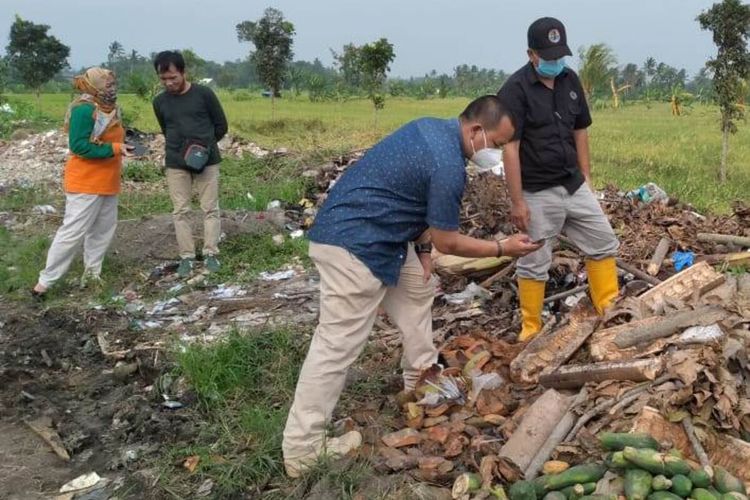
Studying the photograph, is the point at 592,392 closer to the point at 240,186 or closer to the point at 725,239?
the point at 725,239

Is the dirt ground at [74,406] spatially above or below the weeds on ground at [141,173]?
below

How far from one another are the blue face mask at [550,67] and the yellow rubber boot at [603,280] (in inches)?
48.6

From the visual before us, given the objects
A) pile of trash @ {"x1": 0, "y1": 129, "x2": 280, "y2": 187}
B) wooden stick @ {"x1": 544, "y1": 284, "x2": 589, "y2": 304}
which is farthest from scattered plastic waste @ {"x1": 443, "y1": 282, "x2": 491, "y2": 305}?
pile of trash @ {"x1": 0, "y1": 129, "x2": 280, "y2": 187}

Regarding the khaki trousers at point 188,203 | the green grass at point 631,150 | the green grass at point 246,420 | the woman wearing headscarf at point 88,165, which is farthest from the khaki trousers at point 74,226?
the green grass at point 631,150

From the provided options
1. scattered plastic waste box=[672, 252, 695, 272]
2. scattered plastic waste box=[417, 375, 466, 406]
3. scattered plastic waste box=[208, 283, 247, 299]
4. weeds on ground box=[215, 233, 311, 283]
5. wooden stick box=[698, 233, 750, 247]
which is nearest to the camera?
scattered plastic waste box=[417, 375, 466, 406]

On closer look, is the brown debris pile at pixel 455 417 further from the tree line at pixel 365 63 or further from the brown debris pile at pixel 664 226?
the tree line at pixel 365 63

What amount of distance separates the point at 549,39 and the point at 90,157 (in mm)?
3905

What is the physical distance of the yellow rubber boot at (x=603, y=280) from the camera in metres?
4.68

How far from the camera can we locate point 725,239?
238 inches

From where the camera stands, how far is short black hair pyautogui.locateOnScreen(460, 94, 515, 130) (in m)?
3.14

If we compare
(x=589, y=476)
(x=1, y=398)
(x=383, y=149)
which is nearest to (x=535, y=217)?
(x=383, y=149)

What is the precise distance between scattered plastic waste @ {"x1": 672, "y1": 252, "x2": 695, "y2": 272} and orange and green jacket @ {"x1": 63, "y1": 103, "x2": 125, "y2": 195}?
4.65 m

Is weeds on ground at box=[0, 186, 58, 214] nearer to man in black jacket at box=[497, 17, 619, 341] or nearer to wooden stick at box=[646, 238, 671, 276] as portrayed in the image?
man in black jacket at box=[497, 17, 619, 341]

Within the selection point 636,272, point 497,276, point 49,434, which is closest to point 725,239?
point 636,272
